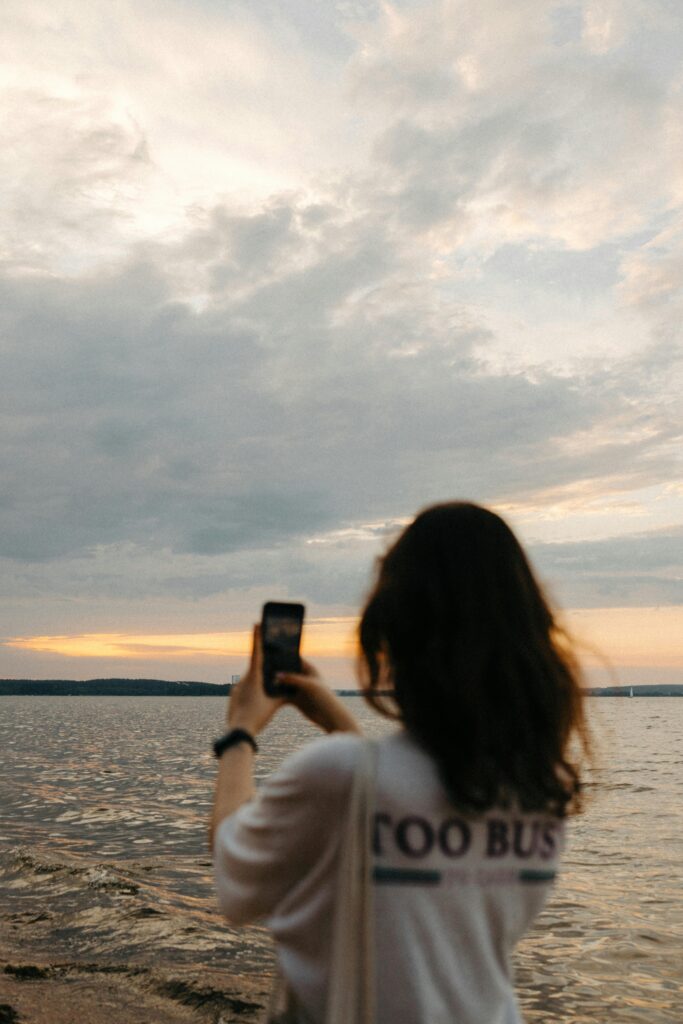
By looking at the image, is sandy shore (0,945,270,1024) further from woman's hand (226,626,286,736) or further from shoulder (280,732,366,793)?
shoulder (280,732,366,793)

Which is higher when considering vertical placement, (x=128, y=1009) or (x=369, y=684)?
(x=369, y=684)

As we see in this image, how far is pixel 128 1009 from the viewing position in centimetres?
755

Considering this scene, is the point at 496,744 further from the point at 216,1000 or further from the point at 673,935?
the point at 673,935

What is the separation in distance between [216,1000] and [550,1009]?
305 centimetres

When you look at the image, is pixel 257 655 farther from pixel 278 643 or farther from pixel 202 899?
pixel 202 899

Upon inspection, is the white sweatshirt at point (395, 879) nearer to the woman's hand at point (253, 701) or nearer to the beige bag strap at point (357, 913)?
the beige bag strap at point (357, 913)

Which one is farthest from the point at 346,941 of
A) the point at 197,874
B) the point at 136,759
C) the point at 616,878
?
the point at 136,759

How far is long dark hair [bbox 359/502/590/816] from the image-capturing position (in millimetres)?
1773

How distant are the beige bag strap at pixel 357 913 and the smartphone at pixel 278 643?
44 centimetres

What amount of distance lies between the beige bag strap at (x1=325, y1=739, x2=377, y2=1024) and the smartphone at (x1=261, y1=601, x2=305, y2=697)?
0.44m

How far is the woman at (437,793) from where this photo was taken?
1.70m

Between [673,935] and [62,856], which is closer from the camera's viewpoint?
[673,935]

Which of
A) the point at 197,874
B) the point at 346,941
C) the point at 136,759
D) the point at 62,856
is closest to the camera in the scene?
the point at 346,941

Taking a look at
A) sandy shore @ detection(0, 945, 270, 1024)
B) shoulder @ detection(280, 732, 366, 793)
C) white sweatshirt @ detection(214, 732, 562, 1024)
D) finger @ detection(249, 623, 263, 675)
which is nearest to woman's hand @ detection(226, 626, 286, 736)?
finger @ detection(249, 623, 263, 675)
